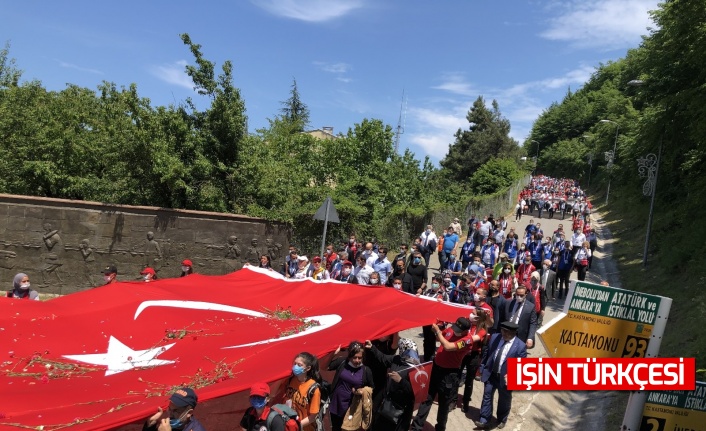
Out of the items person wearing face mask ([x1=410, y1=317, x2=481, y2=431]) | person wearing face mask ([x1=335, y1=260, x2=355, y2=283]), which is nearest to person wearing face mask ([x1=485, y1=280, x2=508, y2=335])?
person wearing face mask ([x1=410, y1=317, x2=481, y2=431])

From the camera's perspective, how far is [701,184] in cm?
1533

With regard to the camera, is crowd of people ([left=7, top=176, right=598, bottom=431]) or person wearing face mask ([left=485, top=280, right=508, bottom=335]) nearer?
crowd of people ([left=7, top=176, right=598, bottom=431])

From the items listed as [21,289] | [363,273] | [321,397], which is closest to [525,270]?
[363,273]

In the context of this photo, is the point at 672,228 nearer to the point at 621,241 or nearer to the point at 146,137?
the point at 621,241

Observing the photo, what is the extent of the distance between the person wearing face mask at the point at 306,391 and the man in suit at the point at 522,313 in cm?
447

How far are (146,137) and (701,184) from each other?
17.2 meters

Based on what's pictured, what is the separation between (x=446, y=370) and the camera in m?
7.14

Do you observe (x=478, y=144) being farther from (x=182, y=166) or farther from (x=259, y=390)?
(x=259, y=390)

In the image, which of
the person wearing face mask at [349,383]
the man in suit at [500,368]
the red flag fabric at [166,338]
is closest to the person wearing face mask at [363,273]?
the red flag fabric at [166,338]

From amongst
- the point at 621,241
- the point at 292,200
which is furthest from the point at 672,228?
the point at 292,200

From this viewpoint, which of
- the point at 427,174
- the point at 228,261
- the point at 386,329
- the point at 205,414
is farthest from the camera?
the point at 427,174

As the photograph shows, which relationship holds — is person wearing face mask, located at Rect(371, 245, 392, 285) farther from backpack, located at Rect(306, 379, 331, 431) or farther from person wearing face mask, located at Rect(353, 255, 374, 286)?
backpack, located at Rect(306, 379, 331, 431)

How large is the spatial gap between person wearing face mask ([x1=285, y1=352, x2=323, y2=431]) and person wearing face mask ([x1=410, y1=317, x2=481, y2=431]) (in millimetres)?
1941

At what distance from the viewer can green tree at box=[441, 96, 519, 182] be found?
67625mm
